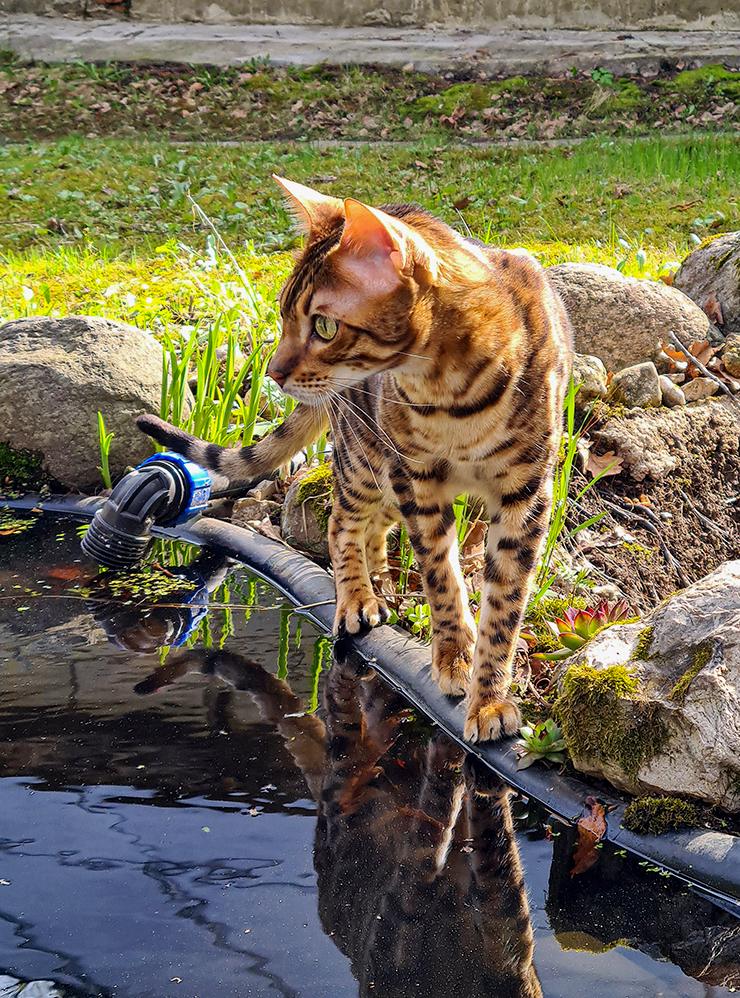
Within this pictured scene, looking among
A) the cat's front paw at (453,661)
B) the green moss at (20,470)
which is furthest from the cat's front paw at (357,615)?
the green moss at (20,470)

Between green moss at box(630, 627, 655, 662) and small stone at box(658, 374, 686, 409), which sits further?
small stone at box(658, 374, 686, 409)

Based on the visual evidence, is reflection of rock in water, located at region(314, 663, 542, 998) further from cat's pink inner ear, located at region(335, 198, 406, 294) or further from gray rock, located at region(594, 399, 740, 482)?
gray rock, located at region(594, 399, 740, 482)

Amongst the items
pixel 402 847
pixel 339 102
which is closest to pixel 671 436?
pixel 402 847

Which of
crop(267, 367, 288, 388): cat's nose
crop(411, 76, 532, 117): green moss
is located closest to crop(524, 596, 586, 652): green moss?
crop(267, 367, 288, 388): cat's nose

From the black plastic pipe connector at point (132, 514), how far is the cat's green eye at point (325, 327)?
152cm

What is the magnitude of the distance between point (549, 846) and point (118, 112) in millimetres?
11515

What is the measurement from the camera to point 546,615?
10.3ft

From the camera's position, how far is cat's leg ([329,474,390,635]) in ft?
10.6

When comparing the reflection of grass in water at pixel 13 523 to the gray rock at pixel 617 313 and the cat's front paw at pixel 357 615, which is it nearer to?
the cat's front paw at pixel 357 615

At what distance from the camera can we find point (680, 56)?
1236 cm

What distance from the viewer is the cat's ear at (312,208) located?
7.88 feet

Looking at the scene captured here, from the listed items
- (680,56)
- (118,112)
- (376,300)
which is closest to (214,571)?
(376,300)

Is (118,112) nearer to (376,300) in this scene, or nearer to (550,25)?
(550,25)

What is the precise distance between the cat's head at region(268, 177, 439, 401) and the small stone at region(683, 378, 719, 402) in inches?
95.5
